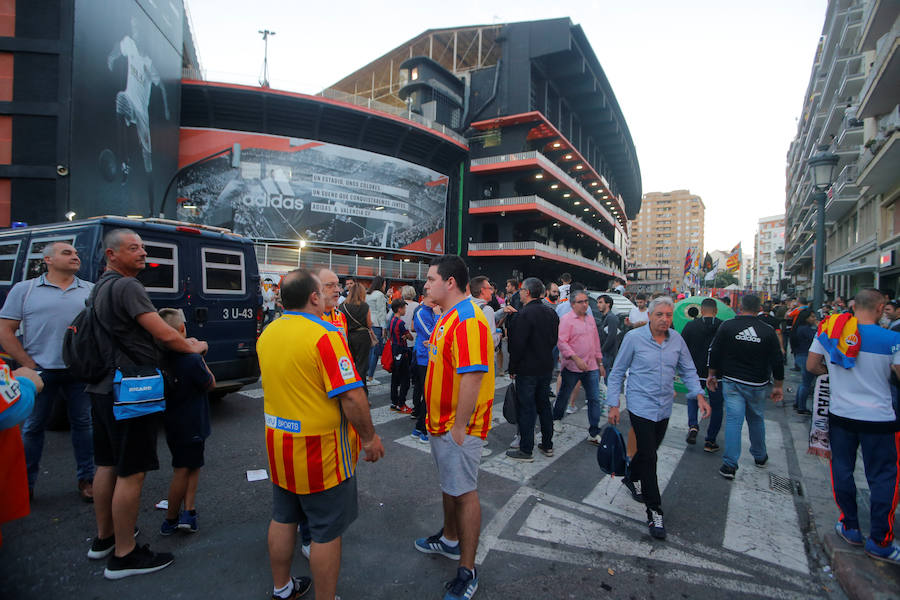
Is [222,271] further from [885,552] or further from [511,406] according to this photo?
[885,552]

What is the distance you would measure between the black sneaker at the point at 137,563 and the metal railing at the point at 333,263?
23.3 meters

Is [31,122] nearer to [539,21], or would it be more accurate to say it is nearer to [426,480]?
[426,480]

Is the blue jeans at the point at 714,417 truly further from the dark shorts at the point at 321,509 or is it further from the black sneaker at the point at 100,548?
the black sneaker at the point at 100,548

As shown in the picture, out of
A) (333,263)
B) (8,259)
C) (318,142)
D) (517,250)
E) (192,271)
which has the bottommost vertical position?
(192,271)

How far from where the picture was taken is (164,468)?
13.7ft

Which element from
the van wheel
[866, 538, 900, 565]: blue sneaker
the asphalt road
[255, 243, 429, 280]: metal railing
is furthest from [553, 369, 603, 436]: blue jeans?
[255, 243, 429, 280]: metal railing

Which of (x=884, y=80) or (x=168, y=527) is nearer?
(x=168, y=527)

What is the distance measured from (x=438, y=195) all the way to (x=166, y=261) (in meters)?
29.6

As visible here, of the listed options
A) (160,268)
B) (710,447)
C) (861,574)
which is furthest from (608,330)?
(160,268)

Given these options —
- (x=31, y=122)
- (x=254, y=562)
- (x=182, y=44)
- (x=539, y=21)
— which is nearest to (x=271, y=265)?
(x=31, y=122)

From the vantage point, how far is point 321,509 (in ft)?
7.11

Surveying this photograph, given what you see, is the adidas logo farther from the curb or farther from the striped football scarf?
the curb

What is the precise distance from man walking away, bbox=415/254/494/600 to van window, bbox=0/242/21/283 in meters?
6.67

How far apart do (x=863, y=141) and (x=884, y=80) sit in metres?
12.6
